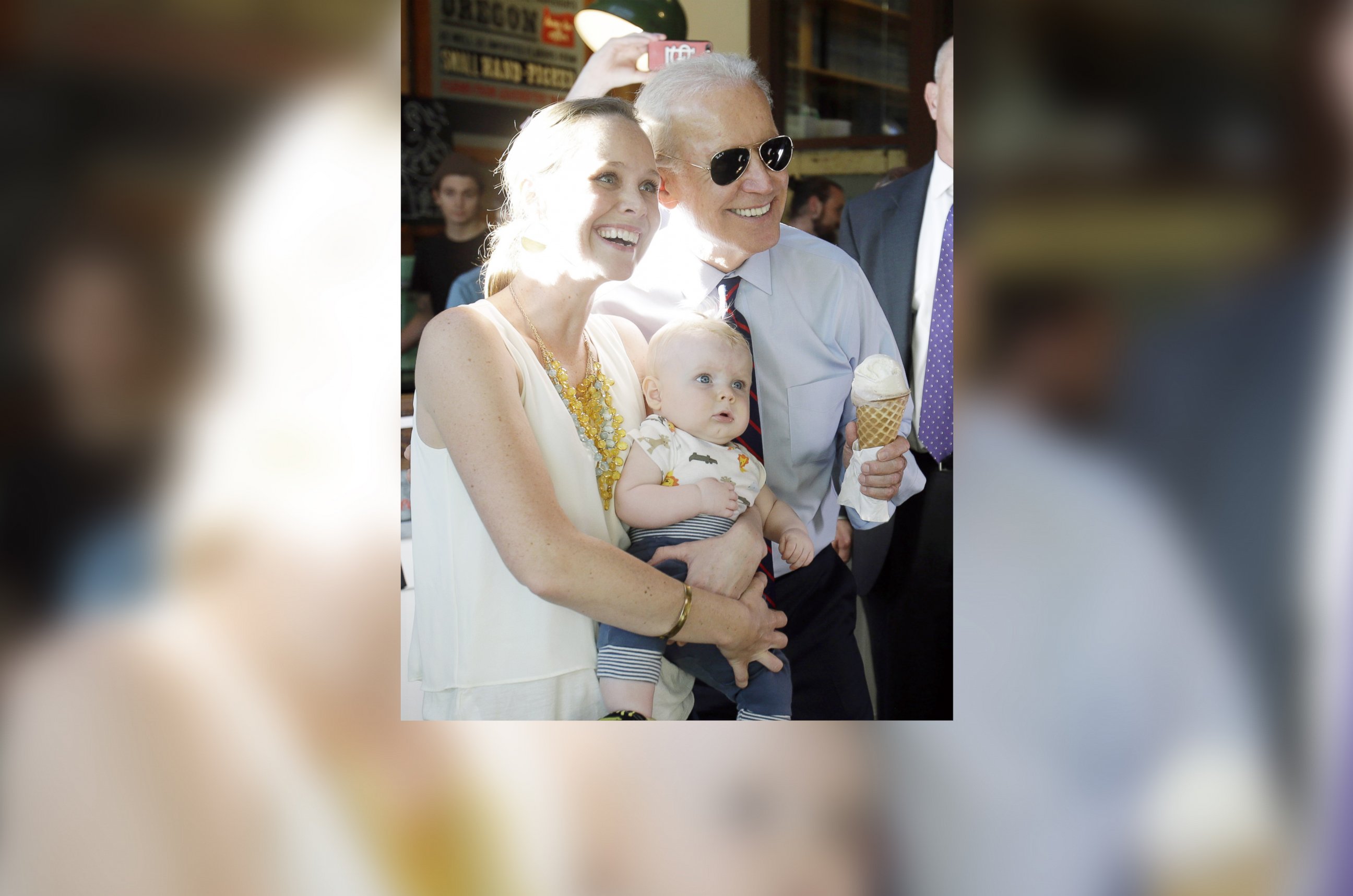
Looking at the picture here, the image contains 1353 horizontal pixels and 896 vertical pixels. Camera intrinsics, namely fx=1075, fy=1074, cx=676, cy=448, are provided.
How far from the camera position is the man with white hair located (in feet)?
8.22

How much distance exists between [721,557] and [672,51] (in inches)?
46.9

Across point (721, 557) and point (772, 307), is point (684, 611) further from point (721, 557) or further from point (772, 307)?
point (772, 307)

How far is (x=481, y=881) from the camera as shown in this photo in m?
2.71

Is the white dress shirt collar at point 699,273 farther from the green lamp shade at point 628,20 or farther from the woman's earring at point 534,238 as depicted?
the green lamp shade at point 628,20

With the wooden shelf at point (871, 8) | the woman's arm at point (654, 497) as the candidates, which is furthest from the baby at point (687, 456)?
the wooden shelf at point (871, 8)

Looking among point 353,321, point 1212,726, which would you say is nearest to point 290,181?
point 353,321

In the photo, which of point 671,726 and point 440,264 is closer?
point 440,264

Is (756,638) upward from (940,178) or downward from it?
downward

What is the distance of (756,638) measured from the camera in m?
2.55

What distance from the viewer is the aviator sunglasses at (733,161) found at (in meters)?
2.50

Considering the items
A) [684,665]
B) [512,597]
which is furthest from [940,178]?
[512,597]

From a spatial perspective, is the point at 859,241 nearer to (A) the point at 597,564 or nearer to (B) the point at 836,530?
(B) the point at 836,530

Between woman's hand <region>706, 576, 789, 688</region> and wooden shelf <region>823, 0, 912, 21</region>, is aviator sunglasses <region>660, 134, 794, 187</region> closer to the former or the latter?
wooden shelf <region>823, 0, 912, 21</region>

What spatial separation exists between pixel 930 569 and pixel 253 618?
1.70 meters
